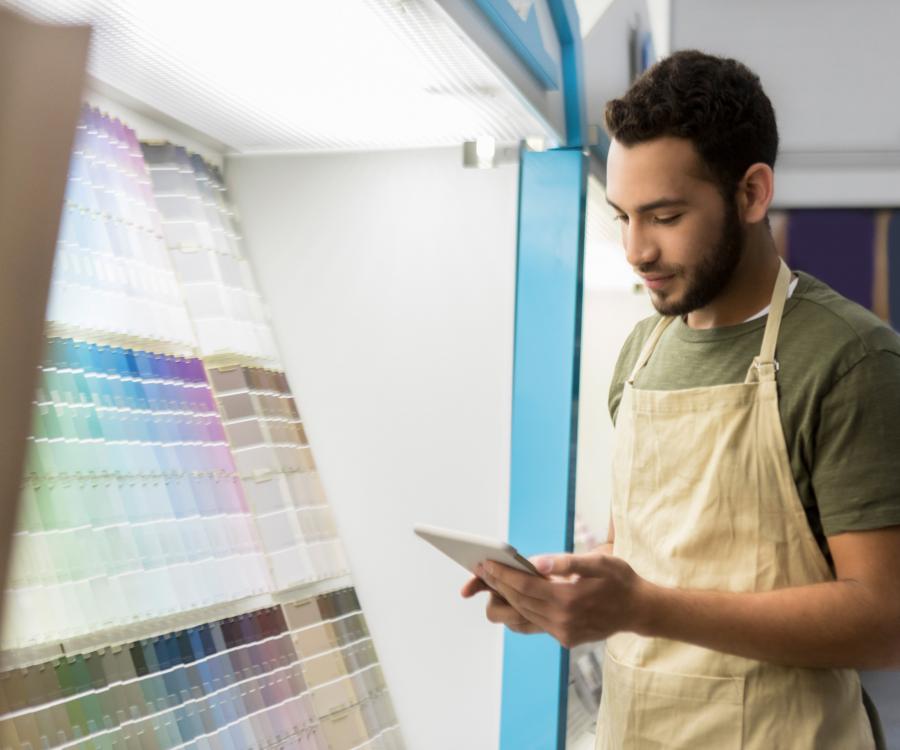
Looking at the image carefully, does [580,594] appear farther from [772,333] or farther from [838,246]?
[838,246]

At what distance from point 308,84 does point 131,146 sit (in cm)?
31

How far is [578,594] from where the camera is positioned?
1.20 m

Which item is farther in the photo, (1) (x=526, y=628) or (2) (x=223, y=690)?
(2) (x=223, y=690)

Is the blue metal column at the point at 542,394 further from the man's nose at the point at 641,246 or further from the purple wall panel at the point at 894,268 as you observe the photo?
the purple wall panel at the point at 894,268

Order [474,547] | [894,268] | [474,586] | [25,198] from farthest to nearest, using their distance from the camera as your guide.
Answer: [894,268] < [474,586] < [474,547] < [25,198]

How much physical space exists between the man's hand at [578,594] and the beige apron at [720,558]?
191mm

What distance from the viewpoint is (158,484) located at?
4.91ft

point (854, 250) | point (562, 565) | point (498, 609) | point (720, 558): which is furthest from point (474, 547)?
point (854, 250)

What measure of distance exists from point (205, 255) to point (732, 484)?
953 millimetres

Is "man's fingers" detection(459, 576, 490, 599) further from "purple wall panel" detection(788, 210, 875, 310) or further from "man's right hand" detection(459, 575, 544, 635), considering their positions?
"purple wall panel" detection(788, 210, 875, 310)

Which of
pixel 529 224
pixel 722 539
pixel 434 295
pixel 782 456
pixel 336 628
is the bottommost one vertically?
pixel 336 628

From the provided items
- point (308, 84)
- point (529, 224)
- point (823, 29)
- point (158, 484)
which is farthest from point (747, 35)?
point (158, 484)

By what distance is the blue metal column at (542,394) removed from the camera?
1.80 m

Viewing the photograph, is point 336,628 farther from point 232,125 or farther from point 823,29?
point 823,29
